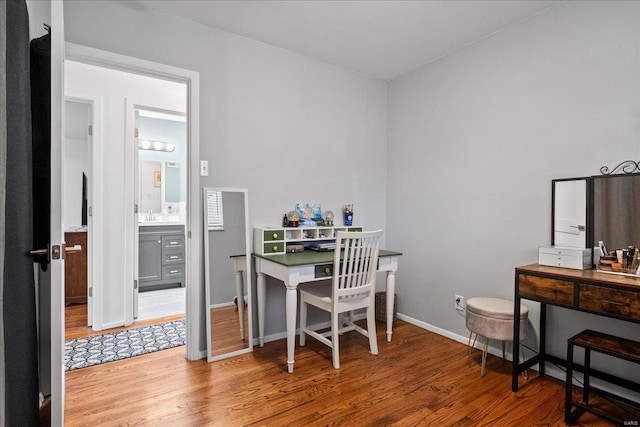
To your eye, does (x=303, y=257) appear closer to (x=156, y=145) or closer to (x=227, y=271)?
(x=227, y=271)

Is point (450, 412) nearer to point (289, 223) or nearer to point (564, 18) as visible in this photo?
point (289, 223)

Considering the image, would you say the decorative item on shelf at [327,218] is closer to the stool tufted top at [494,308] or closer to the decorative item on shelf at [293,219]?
the decorative item on shelf at [293,219]

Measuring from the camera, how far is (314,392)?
7.07 feet

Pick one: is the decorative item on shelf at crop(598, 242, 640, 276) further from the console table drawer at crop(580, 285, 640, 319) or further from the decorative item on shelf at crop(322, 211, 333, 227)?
the decorative item on shelf at crop(322, 211, 333, 227)

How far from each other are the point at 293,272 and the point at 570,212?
1932mm

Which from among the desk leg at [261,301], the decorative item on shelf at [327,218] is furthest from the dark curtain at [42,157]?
the decorative item on shelf at [327,218]

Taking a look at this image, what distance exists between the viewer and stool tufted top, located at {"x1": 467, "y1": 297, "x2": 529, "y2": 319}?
7.59 ft

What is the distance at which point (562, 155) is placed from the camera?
2.34 m

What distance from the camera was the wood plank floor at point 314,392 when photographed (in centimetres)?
189

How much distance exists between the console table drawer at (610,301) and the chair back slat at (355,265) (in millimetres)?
1282

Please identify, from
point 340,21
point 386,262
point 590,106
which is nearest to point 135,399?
point 386,262

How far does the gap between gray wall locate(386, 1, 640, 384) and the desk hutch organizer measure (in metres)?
0.93

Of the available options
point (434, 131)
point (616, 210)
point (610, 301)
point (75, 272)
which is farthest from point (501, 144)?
point (75, 272)

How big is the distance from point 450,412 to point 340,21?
2775 millimetres
